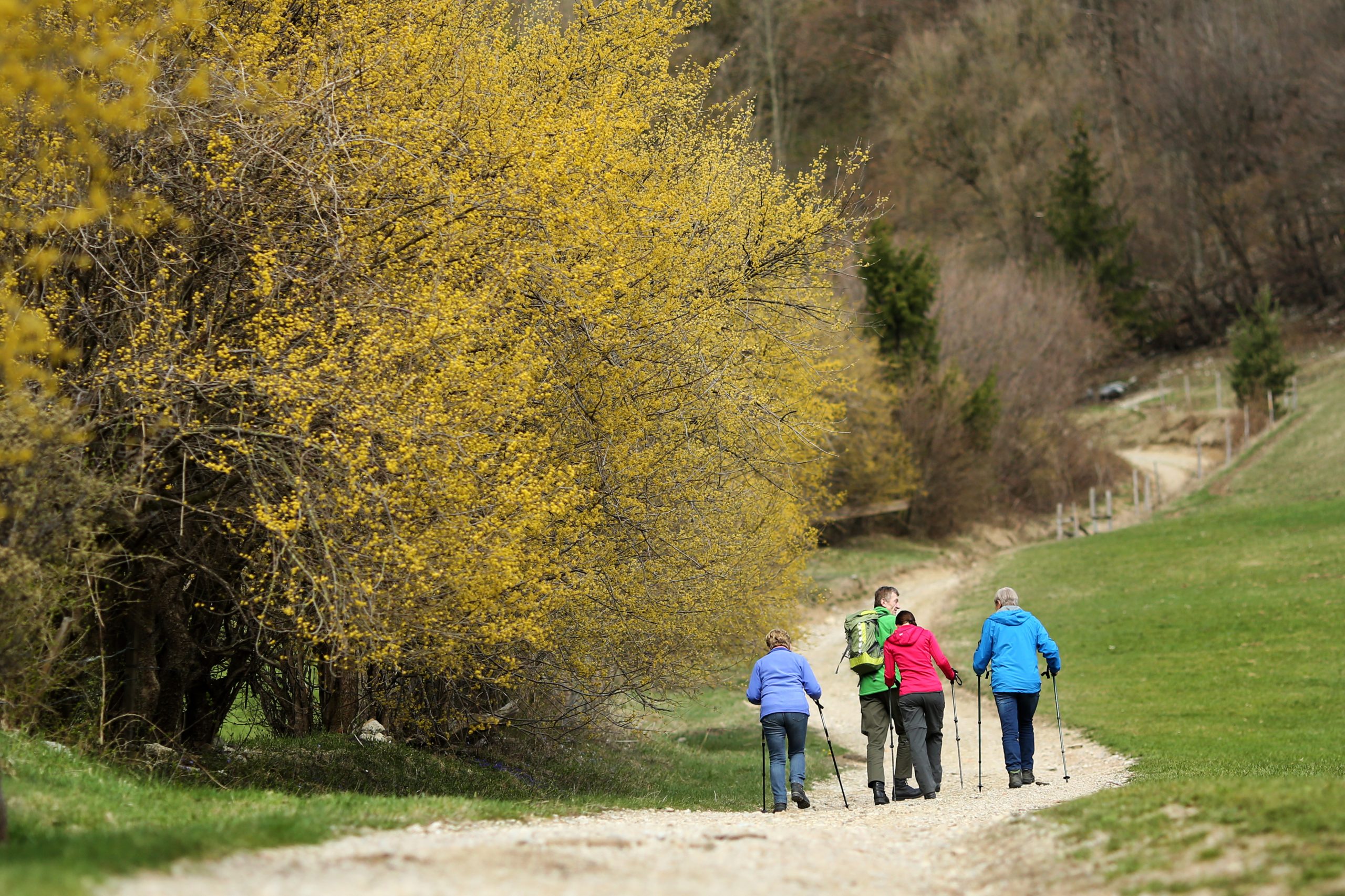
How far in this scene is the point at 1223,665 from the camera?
72.9ft

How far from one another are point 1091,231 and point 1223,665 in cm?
4493

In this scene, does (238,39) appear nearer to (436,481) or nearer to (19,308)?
(19,308)

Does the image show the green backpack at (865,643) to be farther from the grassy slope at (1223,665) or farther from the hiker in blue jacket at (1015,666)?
the grassy slope at (1223,665)

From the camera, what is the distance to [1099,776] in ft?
44.6

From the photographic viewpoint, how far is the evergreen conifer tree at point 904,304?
4141 centimetres

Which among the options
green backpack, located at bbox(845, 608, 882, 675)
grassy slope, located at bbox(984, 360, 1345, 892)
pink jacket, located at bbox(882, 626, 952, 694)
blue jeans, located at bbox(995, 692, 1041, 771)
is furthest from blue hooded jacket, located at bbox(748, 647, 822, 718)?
grassy slope, located at bbox(984, 360, 1345, 892)

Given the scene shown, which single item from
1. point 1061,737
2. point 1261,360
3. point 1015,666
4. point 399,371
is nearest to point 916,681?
point 1015,666

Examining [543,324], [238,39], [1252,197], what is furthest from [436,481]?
[1252,197]

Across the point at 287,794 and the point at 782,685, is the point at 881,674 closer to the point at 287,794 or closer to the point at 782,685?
the point at 782,685

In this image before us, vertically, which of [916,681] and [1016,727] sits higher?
[916,681]

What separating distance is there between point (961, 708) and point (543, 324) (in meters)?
14.2

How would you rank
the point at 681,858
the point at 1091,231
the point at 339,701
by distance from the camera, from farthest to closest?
1. the point at 1091,231
2. the point at 339,701
3. the point at 681,858

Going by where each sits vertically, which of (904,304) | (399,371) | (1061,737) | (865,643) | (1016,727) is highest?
(904,304)

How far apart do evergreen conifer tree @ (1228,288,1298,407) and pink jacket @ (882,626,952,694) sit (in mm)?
40222
